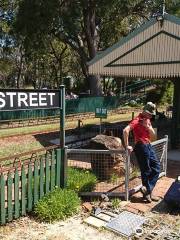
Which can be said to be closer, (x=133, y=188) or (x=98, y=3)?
(x=133, y=188)

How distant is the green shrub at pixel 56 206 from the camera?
6.88 metres

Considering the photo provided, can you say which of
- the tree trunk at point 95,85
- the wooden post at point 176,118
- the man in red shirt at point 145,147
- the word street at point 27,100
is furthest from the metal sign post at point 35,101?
the tree trunk at point 95,85

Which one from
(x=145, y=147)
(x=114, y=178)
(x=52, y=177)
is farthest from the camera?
(x=114, y=178)

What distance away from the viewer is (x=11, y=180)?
6.55 meters

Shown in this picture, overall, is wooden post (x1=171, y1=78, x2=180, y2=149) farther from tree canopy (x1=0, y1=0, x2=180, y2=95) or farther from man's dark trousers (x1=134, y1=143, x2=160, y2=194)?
tree canopy (x1=0, y1=0, x2=180, y2=95)

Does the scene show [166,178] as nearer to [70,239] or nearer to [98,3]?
[70,239]

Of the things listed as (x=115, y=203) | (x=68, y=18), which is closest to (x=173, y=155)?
(x=115, y=203)

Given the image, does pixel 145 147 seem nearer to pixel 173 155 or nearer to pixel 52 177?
pixel 52 177

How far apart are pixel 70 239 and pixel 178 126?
841 centimetres

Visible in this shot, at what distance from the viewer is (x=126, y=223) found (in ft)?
22.1

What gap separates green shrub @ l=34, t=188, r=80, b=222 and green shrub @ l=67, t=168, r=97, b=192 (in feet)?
1.92

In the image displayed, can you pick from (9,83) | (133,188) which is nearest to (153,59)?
(133,188)

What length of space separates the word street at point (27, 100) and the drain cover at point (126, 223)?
2.42 metres

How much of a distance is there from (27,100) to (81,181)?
2286 millimetres
